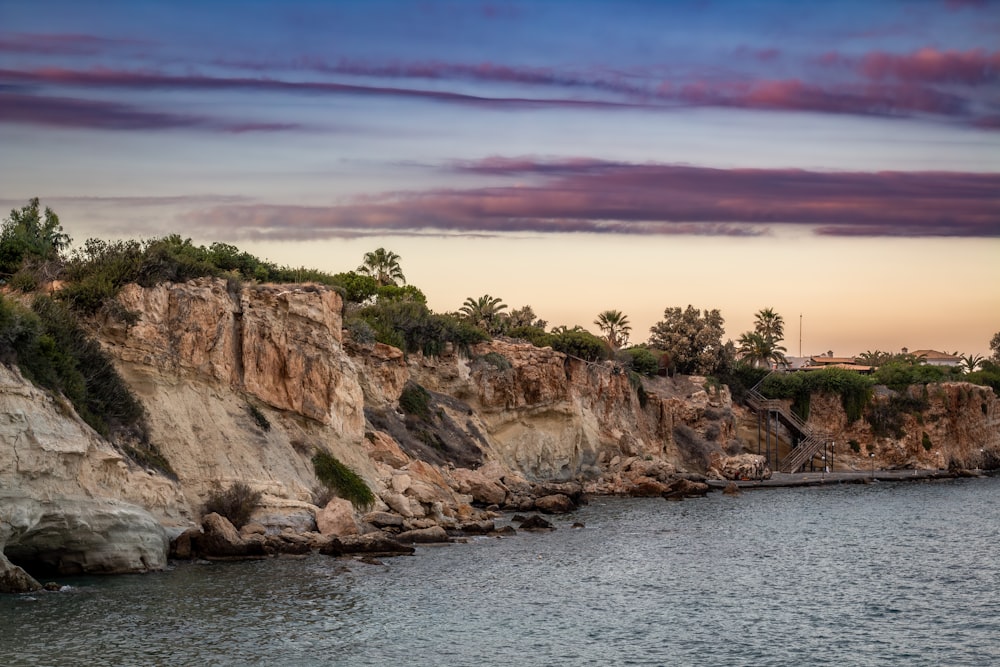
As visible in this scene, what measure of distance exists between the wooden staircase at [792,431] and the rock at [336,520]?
61656mm

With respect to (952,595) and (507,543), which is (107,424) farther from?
(952,595)

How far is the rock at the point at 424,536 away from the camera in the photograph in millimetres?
42312

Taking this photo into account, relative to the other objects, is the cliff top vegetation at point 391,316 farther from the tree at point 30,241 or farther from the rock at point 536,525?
the rock at point 536,525

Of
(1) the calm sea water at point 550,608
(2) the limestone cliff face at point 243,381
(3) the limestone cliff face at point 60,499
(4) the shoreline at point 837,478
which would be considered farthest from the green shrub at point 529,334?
(3) the limestone cliff face at point 60,499

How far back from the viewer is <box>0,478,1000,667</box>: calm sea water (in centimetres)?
2566

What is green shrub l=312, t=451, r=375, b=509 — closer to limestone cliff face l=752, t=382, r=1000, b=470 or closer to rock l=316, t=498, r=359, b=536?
rock l=316, t=498, r=359, b=536

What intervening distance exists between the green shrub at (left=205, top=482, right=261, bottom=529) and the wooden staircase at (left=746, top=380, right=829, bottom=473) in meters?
64.8

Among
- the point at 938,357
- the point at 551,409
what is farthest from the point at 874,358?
the point at 551,409

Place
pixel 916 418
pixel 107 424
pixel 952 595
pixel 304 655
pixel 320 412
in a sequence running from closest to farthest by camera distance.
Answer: pixel 304 655 → pixel 952 595 → pixel 107 424 → pixel 320 412 → pixel 916 418

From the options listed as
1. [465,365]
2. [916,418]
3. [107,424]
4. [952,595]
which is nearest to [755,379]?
[916,418]

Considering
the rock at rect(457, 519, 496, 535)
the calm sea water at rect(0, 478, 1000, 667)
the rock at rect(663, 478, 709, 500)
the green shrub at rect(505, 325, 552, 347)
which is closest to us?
the calm sea water at rect(0, 478, 1000, 667)

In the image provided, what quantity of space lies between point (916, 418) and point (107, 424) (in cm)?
8574

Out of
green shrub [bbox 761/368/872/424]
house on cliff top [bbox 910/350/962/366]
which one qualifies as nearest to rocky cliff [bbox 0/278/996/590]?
green shrub [bbox 761/368/872/424]

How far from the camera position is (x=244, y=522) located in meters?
39.6
